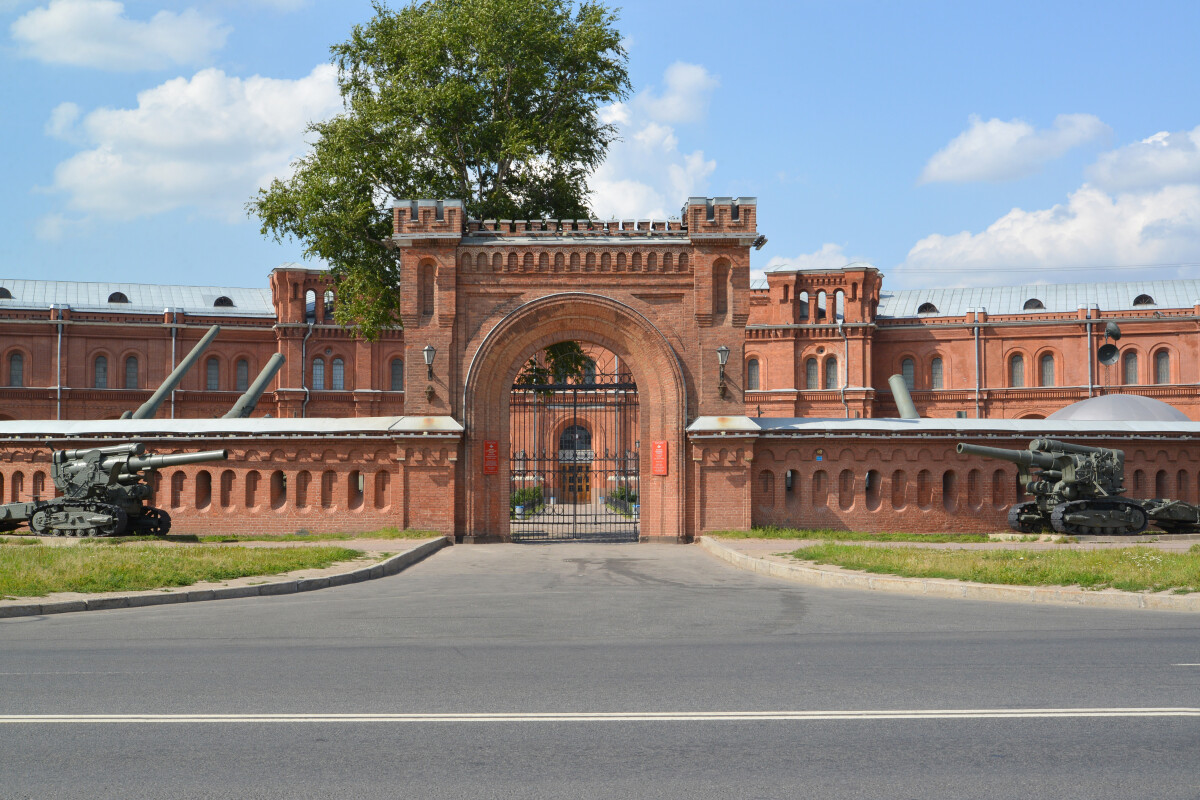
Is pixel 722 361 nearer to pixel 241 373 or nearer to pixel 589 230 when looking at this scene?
pixel 589 230

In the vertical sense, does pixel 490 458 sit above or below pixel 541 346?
below

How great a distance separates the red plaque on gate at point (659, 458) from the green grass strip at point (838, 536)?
202 cm

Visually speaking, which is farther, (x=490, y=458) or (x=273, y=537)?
(x=490, y=458)

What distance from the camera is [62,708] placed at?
23.2ft

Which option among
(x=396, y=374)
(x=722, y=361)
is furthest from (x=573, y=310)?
(x=396, y=374)

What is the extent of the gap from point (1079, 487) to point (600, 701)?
67.8 ft

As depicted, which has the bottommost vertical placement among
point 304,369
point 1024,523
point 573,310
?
point 1024,523

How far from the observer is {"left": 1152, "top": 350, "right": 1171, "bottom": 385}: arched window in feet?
183

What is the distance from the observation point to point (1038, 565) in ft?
50.0

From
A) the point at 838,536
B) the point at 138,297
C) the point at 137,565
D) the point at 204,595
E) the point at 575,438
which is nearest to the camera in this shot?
the point at 204,595

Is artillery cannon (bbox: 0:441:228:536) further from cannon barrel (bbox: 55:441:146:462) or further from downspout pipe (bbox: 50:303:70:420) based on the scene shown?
downspout pipe (bbox: 50:303:70:420)

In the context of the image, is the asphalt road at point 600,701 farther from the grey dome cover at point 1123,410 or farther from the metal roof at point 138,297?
the metal roof at point 138,297

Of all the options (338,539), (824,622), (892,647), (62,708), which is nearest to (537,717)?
(62,708)

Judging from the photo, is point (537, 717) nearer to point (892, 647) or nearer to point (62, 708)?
point (62, 708)
